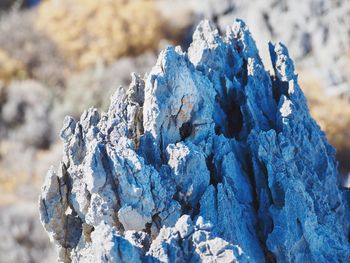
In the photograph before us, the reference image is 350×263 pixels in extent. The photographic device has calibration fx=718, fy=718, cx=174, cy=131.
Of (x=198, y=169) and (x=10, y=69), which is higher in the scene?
(x=10, y=69)

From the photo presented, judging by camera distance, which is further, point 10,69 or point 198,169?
point 10,69

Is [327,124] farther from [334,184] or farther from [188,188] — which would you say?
[188,188]

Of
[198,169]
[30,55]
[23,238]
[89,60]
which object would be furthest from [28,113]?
[198,169]

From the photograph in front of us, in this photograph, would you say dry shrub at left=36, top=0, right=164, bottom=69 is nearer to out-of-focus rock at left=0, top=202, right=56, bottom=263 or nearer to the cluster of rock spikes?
out-of-focus rock at left=0, top=202, right=56, bottom=263

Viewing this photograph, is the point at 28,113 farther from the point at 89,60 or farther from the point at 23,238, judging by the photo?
the point at 23,238

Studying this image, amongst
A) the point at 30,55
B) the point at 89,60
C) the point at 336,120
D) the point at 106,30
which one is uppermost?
the point at 30,55

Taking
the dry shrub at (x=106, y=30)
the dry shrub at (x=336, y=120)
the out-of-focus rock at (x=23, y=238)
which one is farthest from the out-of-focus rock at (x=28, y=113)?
the dry shrub at (x=336, y=120)
